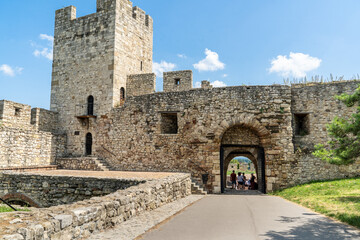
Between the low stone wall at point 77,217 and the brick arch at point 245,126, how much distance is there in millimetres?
6639

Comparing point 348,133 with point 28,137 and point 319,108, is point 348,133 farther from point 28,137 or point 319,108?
point 28,137

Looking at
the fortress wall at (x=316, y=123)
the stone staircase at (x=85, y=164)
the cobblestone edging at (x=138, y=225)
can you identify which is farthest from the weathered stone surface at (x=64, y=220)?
the stone staircase at (x=85, y=164)

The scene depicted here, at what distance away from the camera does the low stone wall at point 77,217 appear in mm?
3596

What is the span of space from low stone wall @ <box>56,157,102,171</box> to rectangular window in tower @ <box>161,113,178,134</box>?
14.1 feet

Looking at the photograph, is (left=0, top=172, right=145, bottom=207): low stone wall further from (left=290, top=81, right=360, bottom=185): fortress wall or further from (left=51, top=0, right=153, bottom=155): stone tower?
(left=290, top=81, right=360, bottom=185): fortress wall

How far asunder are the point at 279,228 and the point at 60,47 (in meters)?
18.0

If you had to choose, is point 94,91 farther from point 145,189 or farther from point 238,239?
point 238,239

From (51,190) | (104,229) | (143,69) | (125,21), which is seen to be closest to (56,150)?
(51,190)

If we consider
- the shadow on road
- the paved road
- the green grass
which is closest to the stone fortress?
the green grass

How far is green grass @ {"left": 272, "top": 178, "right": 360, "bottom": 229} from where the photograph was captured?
698cm

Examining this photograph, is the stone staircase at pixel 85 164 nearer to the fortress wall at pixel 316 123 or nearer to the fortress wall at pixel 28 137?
the fortress wall at pixel 28 137

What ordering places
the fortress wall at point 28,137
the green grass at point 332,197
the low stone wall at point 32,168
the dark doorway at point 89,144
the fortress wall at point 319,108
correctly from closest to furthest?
the green grass at point 332,197 < the low stone wall at point 32,168 < the fortress wall at point 319,108 < the fortress wall at point 28,137 < the dark doorway at point 89,144

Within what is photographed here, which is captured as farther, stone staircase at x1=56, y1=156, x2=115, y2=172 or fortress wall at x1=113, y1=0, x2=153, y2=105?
fortress wall at x1=113, y1=0, x2=153, y2=105

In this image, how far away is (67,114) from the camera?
58.6 ft
